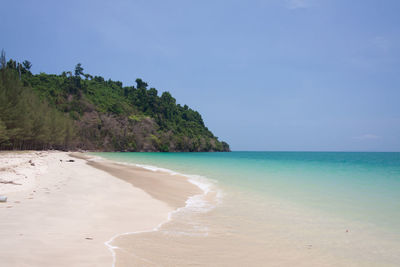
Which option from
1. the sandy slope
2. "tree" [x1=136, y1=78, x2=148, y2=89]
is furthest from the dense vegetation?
the sandy slope

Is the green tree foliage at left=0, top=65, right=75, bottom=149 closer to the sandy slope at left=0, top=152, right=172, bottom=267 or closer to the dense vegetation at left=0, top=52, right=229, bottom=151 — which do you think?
the dense vegetation at left=0, top=52, right=229, bottom=151

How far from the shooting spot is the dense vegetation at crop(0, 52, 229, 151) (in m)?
64.1

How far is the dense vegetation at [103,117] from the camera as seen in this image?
64.1 meters

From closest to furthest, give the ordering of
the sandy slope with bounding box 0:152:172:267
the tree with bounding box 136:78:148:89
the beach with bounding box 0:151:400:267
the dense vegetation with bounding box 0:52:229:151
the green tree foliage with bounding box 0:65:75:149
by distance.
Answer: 1. the sandy slope with bounding box 0:152:172:267
2. the beach with bounding box 0:151:400:267
3. the green tree foliage with bounding box 0:65:75:149
4. the dense vegetation with bounding box 0:52:229:151
5. the tree with bounding box 136:78:148:89

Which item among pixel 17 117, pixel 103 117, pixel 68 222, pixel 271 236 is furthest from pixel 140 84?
pixel 271 236

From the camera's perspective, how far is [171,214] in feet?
24.6

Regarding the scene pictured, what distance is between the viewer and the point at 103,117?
111 meters

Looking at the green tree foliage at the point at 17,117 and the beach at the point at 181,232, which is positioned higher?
the green tree foliage at the point at 17,117

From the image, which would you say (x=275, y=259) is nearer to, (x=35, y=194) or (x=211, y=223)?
(x=211, y=223)

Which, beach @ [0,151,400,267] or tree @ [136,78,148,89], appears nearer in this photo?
beach @ [0,151,400,267]

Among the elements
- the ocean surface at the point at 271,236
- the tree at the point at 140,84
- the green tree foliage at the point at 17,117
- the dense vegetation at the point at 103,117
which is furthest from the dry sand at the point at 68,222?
the tree at the point at 140,84

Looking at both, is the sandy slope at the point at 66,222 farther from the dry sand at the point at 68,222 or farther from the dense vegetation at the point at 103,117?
the dense vegetation at the point at 103,117

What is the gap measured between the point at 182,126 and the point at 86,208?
14451 centimetres

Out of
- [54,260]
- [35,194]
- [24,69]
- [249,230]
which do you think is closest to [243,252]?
[249,230]
